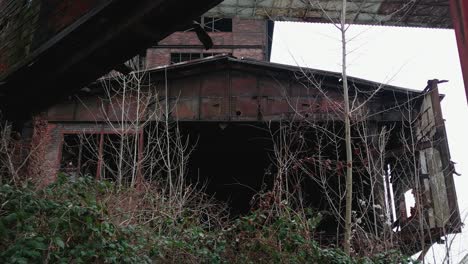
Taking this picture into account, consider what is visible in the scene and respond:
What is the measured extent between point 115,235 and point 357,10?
490 inches

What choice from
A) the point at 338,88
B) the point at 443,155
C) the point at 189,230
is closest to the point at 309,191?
the point at 338,88

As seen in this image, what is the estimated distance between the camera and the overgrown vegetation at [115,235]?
20.1ft

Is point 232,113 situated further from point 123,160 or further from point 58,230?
point 58,230

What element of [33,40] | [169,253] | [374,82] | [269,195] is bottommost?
[169,253]

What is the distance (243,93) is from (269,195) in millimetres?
7739

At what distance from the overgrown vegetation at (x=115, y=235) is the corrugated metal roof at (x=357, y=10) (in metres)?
9.36

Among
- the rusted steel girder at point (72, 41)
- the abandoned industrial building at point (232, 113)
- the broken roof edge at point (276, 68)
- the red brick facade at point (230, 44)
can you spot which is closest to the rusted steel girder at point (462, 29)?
the rusted steel girder at point (72, 41)

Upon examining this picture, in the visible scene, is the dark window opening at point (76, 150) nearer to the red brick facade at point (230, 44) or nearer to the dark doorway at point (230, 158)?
the dark doorway at point (230, 158)

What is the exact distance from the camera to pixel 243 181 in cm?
2075

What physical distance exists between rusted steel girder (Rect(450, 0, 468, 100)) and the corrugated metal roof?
14.4 m

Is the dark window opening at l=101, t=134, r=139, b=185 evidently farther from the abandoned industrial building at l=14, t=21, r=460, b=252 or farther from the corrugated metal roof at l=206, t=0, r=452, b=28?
the corrugated metal roof at l=206, t=0, r=452, b=28

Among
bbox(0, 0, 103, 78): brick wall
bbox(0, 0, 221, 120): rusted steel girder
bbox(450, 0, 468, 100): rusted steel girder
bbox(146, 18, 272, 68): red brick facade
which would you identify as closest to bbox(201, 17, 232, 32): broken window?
bbox(146, 18, 272, 68): red brick facade

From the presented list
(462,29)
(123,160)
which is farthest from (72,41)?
(123,160)

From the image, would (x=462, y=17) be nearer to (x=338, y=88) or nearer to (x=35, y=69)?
(x=35, y=69)
